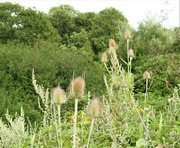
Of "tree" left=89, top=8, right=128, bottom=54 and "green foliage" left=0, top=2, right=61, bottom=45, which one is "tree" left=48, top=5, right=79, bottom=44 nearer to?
"tree" left=89, top=8, right=128, bottom=54

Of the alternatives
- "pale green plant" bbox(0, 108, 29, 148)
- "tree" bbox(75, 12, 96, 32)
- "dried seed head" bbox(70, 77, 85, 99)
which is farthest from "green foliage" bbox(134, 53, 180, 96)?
"tree" bbox(75, 12, 96, 32)

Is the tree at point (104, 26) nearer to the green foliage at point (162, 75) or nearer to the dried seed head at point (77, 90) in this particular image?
the green foliage at point (162, 75)

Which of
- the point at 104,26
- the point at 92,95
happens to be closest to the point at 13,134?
the point at 92,95

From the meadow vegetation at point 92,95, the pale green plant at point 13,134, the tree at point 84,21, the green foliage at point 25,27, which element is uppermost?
the tree at point 84,21

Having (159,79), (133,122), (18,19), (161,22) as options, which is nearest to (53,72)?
(159,79)

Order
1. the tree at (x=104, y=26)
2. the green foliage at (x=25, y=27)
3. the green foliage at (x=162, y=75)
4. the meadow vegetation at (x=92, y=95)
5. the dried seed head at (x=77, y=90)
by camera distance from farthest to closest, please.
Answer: the tree at (x=104, y=26)
the green foliage at (x=25, y=27)
the green foliage at (x=162, y=75)
the meadow vegetation at (x=92, y=95)
the dried seed head at (x=77, y=90)

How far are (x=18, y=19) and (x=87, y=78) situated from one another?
70.7 ft

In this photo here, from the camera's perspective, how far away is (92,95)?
6277mm

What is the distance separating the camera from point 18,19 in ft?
90.0

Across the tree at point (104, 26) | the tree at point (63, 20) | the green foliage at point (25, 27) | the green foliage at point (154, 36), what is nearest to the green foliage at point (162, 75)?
the green foliage at point (154, 36)

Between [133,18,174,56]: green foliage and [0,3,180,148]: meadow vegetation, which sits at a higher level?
[133,18,174,56]: green foliage

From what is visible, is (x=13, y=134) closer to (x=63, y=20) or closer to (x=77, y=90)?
A: (x=77, y=90)

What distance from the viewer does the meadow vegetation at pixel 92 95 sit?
2.22 m

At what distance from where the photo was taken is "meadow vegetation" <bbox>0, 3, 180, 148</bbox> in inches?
87.6
